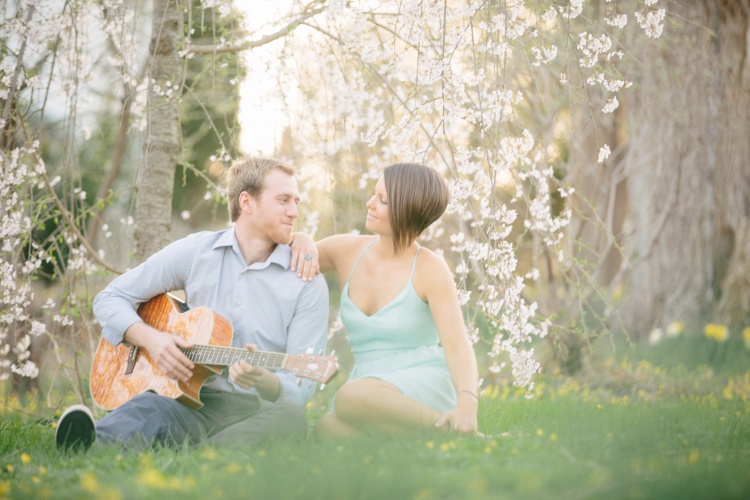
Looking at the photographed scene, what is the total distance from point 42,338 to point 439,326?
4.04 metres

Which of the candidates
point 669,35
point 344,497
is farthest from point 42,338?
point 669,35

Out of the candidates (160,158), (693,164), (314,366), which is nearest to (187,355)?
(314,366)

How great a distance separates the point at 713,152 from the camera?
7.21 m

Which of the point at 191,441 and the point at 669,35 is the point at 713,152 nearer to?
the point at 669,35

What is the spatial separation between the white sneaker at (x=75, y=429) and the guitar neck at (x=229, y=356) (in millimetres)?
426

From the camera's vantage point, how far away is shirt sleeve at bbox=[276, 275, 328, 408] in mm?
3271

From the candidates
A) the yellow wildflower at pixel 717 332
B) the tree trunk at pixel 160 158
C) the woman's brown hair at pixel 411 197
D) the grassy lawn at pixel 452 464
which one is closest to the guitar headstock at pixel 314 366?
the grassy lawn at pixel 452 464

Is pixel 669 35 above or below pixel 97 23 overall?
above

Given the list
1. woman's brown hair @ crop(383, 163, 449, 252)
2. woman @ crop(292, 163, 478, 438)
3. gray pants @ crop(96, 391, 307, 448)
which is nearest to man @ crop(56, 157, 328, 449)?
gray pants @ crop(96, 391, 307, 448)

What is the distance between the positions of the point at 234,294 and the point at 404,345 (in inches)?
28.9

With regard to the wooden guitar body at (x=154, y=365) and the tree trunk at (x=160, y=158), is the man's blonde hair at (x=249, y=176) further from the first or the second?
the tree trunk at (x=160, y=158)

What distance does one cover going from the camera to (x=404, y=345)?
11.2 feet

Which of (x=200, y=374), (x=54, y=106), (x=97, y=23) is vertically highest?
(x=97, y=23)

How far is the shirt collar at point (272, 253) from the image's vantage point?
11.2 ft
